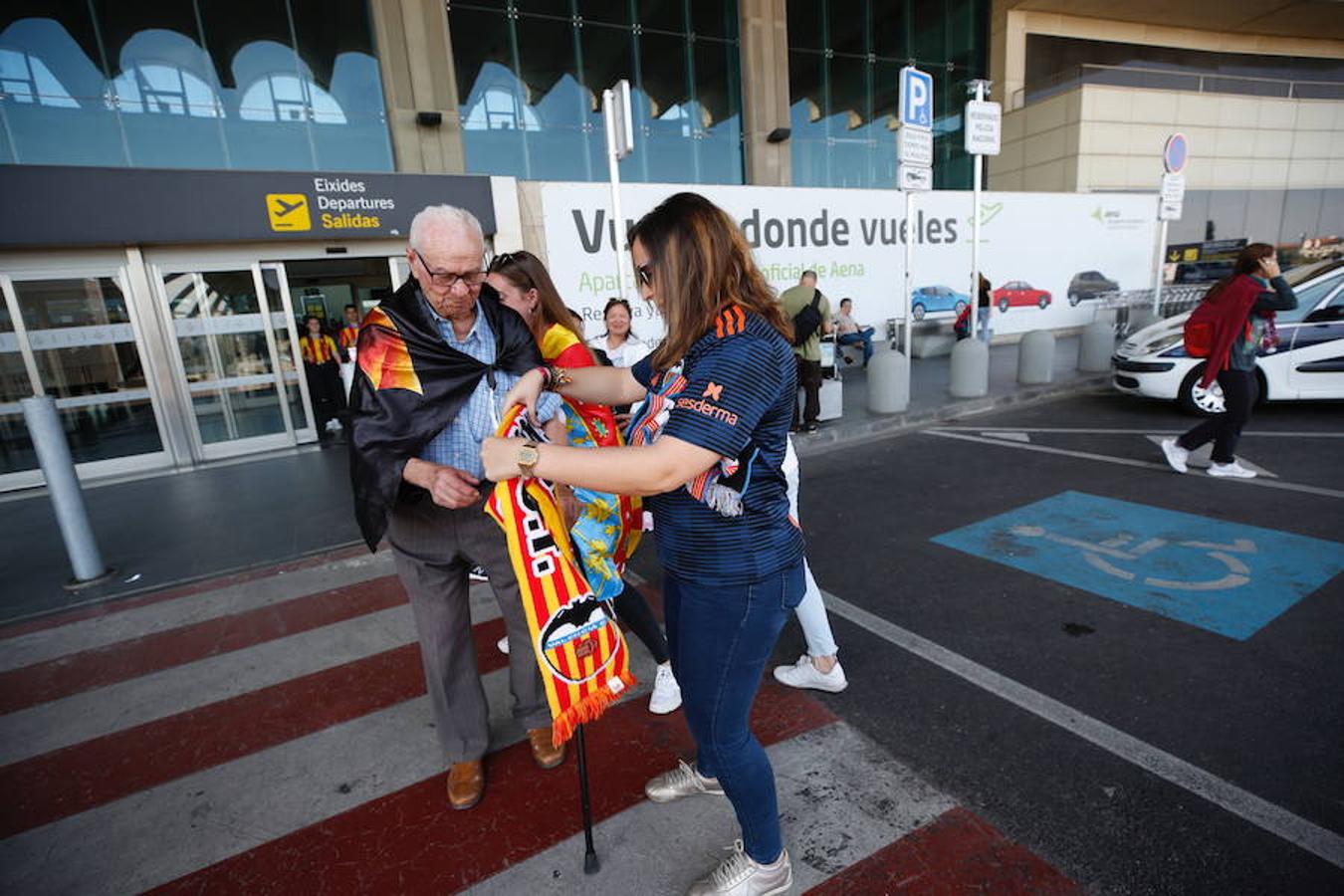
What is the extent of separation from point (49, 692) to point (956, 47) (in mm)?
25197

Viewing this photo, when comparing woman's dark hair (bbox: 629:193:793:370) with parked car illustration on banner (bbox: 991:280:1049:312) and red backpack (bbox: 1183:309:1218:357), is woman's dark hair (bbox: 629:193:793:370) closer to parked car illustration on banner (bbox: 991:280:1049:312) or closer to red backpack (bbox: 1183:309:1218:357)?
red backpack (bbox: 1183:309:1218:357)

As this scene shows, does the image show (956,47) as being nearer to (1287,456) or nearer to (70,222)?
(1287,456)

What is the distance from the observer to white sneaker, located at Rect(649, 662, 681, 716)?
2979 millimetres

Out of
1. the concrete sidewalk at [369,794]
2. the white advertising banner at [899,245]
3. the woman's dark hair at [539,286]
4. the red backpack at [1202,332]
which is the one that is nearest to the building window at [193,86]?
the white advertising banner at [899,245]

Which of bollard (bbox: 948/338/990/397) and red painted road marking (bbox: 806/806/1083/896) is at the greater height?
bollard (bbox: 948/338/990/397)

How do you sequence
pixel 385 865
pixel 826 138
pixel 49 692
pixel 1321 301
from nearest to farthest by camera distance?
pixel 385 865 → pixel 49 692 → pixel 1321 301 → pixel 826 138

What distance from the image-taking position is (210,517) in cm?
638

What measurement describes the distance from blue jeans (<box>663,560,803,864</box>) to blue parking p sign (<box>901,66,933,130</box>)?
29.1 feet

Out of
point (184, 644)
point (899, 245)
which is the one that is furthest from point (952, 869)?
point (899, 245)

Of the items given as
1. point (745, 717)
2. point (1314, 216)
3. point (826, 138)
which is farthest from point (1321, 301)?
point (1314, 216)

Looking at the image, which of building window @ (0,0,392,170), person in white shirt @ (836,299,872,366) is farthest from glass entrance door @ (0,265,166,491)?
person in white shirt @ (836,299,872,366)

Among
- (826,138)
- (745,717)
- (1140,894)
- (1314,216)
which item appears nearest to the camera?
(745,717)

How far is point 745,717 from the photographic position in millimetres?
1789

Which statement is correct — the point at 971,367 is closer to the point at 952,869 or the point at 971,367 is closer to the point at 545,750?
the point at 952,869
